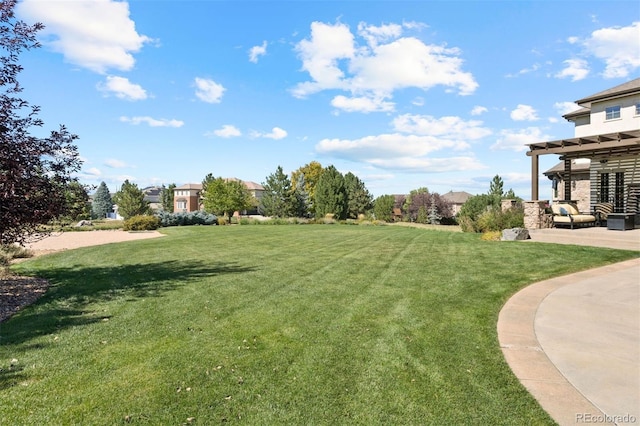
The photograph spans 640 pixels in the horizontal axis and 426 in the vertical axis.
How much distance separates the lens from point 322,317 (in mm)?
5168

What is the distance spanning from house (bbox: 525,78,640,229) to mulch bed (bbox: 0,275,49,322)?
55.0ft

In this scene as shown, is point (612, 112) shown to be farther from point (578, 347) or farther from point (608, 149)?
point (578, 347)

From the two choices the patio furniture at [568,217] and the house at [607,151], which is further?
the house at [607,151]

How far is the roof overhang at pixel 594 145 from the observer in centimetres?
1479

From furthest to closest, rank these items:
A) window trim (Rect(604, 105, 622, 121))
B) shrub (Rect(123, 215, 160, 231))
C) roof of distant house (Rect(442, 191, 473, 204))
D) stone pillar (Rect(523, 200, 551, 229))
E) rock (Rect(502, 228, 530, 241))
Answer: roof of distant house (Rect(442, 191, 473, 204))
shrub (Rect(123, 215, 160, 231))
window trim (Rect(604, 105, 622, 121))
stone pillar (Rect(523, 200, 551, 229))
rock (Rect(502, 228, 530, 241))

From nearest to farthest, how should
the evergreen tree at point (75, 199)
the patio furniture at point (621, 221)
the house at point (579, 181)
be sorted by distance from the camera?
the evergreen tree at point (75, 199) < the patio furniture at point (621, 221) < the house at point (579, 181)

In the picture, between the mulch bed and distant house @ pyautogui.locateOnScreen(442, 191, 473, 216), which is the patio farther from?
distant house @ pyautogui.locateOnScreen(442, 191, 473, 216)

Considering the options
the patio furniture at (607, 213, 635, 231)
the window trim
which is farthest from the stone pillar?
the window trim

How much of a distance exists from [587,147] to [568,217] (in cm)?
375

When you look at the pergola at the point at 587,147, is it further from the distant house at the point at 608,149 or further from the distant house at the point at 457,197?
the distant house at the point at 457,197

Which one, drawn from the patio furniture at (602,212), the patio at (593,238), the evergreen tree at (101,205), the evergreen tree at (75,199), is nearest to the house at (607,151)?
the patio at (593,238)

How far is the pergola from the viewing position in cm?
1484

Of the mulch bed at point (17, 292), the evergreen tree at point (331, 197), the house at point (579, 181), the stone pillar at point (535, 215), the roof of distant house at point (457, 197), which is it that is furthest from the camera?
the roof of distant house at point (457, 197)

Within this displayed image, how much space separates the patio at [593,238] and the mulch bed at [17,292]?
14.9m
